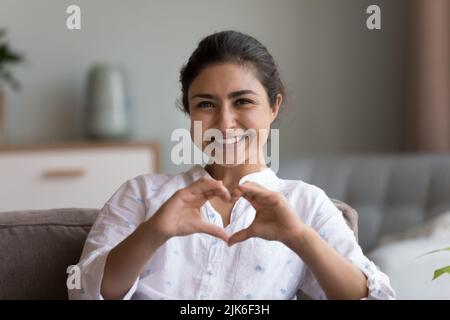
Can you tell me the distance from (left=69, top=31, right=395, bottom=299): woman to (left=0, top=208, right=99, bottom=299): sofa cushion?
6.4 inches

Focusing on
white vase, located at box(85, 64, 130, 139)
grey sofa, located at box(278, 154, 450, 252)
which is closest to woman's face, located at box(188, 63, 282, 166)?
grey sofa, located at box(278, 154, 450, 252)

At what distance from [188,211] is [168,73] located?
5.40ft

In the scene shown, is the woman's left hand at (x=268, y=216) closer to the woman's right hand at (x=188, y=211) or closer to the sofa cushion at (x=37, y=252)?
the woman's right hand at (x=188, y=211)

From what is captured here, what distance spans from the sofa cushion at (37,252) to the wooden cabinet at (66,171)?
139 cm

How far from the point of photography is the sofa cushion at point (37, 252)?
88 centimetres

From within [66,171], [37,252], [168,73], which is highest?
[168,73]

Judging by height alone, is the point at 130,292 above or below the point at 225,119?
below

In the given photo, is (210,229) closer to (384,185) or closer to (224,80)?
(224,80)

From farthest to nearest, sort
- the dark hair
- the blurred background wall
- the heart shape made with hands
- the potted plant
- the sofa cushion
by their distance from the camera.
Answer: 1. the potted plant
2. the blurred background wall
3. the sofa cushion
4. the dark hair
5. the heart shape made with hands

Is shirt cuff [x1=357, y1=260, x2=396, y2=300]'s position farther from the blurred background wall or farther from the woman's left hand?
the blurred background wall

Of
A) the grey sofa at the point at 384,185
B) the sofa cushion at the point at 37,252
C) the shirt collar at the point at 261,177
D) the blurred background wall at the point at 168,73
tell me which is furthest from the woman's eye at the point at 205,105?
the blurred background wall at the point at 168,73

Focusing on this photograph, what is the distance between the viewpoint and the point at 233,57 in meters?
0.72

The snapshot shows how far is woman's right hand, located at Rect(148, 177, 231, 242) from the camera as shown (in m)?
0.61

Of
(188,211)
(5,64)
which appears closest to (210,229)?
(188,211)
